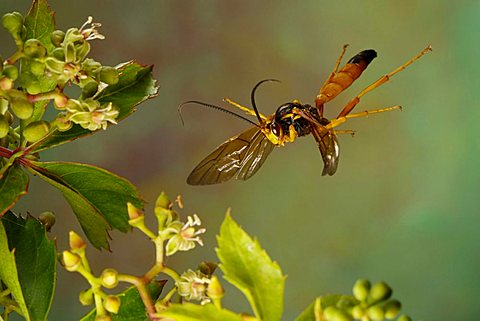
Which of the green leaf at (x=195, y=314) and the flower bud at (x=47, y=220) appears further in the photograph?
the flower bud at (x=47, y=220)

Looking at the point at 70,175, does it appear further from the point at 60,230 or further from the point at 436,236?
the point at 436,236

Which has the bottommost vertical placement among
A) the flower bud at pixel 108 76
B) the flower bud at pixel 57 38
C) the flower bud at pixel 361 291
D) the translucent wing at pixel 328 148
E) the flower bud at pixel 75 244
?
the flower bud at pixel 361 291

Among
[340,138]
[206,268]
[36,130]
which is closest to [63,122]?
[36,130]

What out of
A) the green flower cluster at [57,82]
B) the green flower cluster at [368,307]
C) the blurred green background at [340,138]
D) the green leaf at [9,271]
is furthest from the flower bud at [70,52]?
the blurred green background at [340,138]

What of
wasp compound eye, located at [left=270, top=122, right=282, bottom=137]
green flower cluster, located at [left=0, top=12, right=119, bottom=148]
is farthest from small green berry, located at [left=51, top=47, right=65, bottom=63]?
wasp compound eye, located at [left=270, top=122, right=282, bottom=137]

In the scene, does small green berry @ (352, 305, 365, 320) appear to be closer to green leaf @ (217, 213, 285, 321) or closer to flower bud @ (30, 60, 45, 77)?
green leaf @ (217, 213, 285, 321)

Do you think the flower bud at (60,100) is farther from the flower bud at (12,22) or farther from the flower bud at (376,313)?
the flower bud at (376,313)
